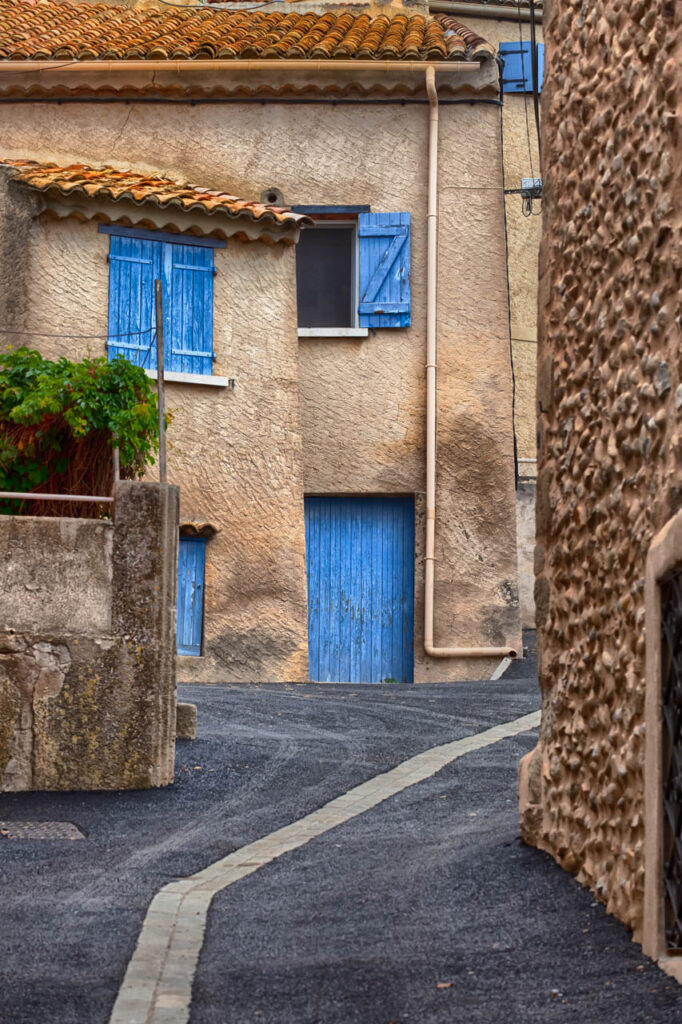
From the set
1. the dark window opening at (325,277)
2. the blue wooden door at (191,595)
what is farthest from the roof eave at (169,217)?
the blue wooden door at (191,595)

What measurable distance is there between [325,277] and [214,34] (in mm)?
3240

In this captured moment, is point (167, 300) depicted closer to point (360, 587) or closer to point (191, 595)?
point (191, 595)

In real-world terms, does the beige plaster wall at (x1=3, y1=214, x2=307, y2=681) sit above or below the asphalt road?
above

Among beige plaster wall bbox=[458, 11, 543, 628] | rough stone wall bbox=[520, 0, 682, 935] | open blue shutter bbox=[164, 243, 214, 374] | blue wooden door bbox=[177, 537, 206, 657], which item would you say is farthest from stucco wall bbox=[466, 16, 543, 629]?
rough stone wall bbox=[520, 0, 682, 935]

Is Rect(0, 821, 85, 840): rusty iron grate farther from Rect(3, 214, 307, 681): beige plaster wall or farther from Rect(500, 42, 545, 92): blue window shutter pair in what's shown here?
Rect(500, 42, 545, 92): blue window shutter pair

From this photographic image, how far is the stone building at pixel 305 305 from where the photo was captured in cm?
1470

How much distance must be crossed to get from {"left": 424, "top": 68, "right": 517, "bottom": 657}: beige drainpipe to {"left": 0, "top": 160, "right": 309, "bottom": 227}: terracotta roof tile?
162 centimetres

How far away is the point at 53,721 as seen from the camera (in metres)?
8.03

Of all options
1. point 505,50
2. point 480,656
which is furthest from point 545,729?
→ point 505,50

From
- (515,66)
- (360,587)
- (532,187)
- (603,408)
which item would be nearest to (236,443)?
(360,587)

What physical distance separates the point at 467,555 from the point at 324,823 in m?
8.30

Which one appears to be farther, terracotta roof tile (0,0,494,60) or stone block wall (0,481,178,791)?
terracotta roof tile (0,0,494,60)

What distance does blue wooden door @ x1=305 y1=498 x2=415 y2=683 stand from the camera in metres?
15.7

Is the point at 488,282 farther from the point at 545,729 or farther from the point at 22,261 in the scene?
the point at 545,729
